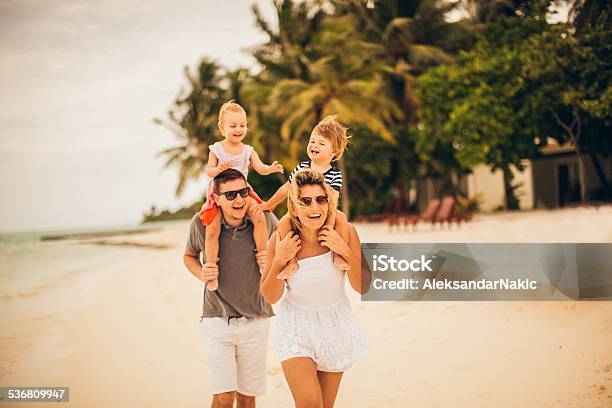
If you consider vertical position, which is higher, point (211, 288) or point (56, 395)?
point (211, 288)

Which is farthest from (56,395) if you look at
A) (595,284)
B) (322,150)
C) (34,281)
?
(34,281)

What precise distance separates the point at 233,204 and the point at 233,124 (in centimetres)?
Result: 61

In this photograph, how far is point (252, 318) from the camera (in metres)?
3.07

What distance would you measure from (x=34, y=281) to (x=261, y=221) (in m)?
13.3

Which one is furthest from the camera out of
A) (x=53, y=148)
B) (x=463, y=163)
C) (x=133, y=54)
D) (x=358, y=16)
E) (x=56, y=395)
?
(x=358, y=16)

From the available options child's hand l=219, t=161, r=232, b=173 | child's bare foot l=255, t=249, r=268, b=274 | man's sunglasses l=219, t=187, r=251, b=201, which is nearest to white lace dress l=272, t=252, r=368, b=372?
child's bare foot l=255, t=249, r=268, b=274

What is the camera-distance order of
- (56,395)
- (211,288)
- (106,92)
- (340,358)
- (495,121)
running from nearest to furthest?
(340,358) < (211,288) < (56,395) < (106,92) < (495,121)

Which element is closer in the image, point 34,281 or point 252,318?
point 252,318

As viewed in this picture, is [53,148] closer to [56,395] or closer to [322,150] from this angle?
[56,395]

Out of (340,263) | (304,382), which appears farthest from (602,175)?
(304,382)

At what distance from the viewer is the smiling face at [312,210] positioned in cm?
255

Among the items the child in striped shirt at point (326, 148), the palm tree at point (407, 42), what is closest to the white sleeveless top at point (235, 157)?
the child in striped shirt at point (326, 148)

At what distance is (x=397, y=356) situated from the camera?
17.9 feet

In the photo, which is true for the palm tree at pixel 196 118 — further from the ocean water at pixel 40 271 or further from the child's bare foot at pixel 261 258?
the child's bare foot at pixel 261 258
